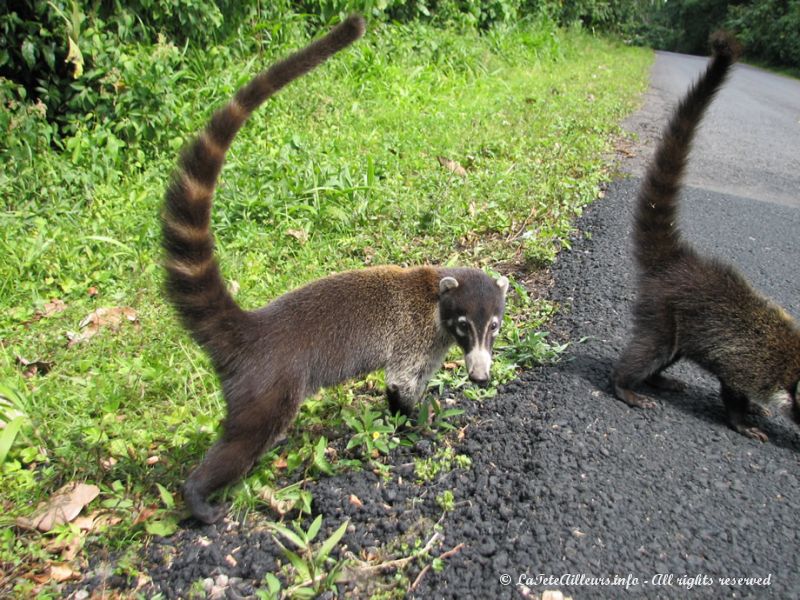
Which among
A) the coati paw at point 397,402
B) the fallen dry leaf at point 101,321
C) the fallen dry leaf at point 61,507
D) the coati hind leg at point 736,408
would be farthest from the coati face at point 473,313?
the fallen dry leaf at point 101,321

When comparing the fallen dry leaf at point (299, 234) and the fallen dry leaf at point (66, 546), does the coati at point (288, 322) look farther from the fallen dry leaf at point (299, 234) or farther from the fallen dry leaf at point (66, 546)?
the fallen dry leaf at point (299, 234)

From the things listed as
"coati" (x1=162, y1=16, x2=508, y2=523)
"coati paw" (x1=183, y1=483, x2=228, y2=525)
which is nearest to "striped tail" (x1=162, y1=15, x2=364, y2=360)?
"coati" (x1=162, y1=16, x2=508, y2=523)

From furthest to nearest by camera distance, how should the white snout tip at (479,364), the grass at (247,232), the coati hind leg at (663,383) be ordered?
the coati hind leg at (663,383) < the white snout tip at (479,364) < the grass at (247,232)

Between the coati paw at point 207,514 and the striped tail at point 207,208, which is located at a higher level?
the striped tail at point 207,208

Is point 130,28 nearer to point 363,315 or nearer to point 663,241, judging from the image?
point 363,315

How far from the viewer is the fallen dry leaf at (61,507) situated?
2.72 m

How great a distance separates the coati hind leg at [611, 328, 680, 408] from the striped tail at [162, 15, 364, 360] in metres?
1.95

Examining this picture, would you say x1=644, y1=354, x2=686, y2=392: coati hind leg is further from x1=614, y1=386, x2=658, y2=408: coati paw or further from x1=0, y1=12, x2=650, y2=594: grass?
x1=0, y1=12, x2=650, y2=594: grass

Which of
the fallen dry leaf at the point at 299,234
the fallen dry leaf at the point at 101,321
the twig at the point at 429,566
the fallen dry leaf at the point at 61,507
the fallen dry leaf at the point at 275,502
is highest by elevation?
the fallen dry leaf at the point at 101,321

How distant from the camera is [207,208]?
2646mm

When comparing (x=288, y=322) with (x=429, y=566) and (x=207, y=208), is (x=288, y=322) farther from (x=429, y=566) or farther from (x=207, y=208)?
(x=429, y=566)

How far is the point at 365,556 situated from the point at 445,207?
3419 mm

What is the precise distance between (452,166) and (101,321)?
3.61 metres

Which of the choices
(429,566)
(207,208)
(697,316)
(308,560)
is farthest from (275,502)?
(697,316)
